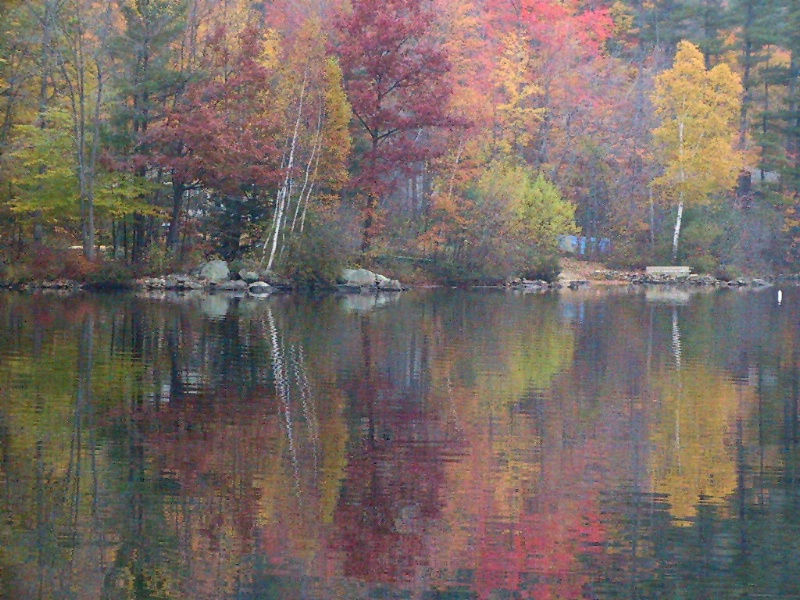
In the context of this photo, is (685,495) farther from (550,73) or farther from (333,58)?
(550,73)

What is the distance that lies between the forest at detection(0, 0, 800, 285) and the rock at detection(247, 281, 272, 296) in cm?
126

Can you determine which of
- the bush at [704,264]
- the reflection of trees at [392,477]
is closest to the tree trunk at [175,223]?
the reflection of trees at [392,477]

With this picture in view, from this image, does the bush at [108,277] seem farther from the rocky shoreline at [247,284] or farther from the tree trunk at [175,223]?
the tree trunk at [175,223]

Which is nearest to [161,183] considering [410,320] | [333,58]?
[333,58]

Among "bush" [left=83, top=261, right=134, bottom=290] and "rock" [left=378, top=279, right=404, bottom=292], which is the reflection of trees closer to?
"bush" [left=83, top=261, right=134, bottom=290]

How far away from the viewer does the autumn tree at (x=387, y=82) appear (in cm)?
4566

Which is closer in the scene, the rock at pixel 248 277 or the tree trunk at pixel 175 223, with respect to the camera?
the rock at pixel 248 277

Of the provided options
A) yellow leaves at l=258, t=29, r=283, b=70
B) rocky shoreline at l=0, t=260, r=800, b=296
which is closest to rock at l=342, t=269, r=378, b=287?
rocky shoreline at l=0, t=260, r=800, b=296

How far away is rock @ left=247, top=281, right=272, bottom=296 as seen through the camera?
39750mm

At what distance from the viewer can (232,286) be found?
40.0 meters

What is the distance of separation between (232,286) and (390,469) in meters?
29.2

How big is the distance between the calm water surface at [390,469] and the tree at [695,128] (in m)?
36.2

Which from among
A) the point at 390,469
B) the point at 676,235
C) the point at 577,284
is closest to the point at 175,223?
the point at 577,284

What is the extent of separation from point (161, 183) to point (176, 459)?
3049 centimetres
